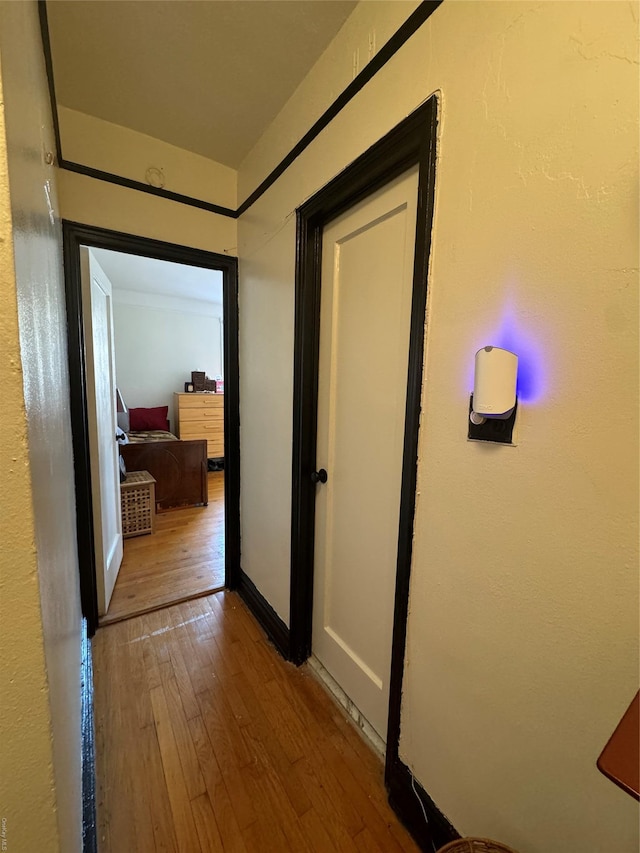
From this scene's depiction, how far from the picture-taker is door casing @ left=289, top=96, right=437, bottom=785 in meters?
0.96

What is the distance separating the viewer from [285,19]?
1.18 metres

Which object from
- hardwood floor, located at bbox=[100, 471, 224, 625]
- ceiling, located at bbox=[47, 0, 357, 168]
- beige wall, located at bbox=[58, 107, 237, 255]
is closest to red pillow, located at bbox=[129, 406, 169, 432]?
hardwood floor, located at bbox=[100, 471, 224, 625]

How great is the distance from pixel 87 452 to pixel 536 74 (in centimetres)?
214

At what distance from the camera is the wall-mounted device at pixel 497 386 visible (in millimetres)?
741

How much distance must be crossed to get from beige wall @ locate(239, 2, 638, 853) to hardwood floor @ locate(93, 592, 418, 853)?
325 mm

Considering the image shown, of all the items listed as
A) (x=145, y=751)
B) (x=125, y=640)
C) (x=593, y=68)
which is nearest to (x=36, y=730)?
(x=145, y=751)

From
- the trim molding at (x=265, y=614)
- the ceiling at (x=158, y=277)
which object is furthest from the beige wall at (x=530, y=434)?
the ceiling at (x=158, y=277)

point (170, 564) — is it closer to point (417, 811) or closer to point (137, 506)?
point (137, 506)

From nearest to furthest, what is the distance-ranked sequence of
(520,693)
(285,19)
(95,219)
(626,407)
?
(626,407) → (520,693) → (285,19) → (95,219)

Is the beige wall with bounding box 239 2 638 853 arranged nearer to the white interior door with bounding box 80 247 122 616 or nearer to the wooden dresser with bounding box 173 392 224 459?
the white interior door with bounding box 80 247 122 616

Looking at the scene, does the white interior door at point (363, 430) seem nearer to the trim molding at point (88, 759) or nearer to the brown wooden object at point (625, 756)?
the brown wooden object at point (625, 756)

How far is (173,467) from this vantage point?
358cm

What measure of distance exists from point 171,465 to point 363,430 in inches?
111

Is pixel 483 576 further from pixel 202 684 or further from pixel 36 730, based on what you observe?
pixel 202 684
